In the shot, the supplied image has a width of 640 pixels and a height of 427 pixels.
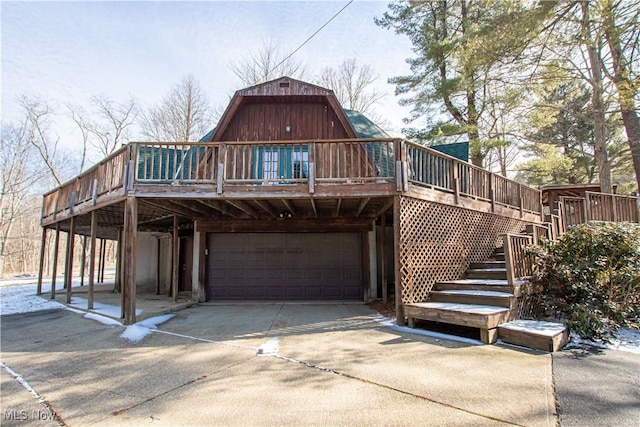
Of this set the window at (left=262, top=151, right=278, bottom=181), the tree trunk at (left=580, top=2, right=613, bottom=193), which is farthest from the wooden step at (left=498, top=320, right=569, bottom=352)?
the tree trunk at (left=580, top=2, right=613, bottom=193)

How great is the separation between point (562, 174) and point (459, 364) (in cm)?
1717

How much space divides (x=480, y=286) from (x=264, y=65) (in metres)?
18.0

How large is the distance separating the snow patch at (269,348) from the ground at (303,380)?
3 centimetres

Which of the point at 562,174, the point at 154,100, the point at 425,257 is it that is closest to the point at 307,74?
the point at 154,100

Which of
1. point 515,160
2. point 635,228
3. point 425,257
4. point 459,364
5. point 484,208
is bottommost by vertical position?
point 459,364

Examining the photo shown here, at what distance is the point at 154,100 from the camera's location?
21375mm

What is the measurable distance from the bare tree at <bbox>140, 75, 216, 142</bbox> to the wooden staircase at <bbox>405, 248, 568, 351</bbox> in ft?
63.7

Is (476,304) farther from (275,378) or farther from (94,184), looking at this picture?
(94,184)

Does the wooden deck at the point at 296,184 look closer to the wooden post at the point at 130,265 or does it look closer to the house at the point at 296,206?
the house at the point at 296,206

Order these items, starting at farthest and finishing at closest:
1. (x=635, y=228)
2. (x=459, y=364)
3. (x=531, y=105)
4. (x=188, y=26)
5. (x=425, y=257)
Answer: (x=531, y=105) → (x=188, y=26) → (x=425, y=257) → (x=635, y=228) → (x=459, y=364)

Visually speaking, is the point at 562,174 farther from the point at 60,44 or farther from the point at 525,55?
the point at 60,44

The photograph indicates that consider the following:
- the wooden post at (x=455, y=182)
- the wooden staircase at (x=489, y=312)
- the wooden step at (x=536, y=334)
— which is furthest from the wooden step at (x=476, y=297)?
the wooden post at (x=455, y=182)

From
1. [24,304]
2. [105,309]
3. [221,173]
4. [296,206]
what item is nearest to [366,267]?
[296,206]

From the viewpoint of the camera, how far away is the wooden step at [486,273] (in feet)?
20.6
